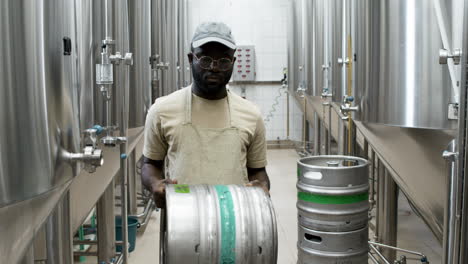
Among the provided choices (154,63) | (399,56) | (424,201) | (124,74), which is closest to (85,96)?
(124,74)

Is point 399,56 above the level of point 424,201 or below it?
Result: above

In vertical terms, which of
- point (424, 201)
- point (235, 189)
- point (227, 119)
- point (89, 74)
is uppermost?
point (89, 74)

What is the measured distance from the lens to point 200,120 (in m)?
1.64

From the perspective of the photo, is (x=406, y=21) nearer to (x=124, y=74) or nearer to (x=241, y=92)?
(x=124, y=74)

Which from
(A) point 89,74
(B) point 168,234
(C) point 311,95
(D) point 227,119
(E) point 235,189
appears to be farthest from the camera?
(C) point 311,95

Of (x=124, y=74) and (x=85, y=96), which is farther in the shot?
(x=124, y=74)

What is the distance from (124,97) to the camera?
2436mm

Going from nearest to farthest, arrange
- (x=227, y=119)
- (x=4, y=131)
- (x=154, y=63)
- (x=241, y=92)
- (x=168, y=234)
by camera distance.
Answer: (x=4, y=131), (x=168, y=234), (x=227, y=119), (x=154, y=63), (x=241, y=92)

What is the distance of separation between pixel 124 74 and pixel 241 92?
15.9 ft

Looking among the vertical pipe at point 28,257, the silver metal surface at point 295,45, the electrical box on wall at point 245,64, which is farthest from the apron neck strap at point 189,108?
the electrical box on wall at point 245,64

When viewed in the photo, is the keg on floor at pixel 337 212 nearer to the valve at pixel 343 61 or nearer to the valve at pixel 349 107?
the valve at pixel 349 107

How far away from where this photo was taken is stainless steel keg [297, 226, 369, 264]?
89.0 inches

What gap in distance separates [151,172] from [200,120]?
0.82 ft

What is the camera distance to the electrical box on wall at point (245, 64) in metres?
7.07
